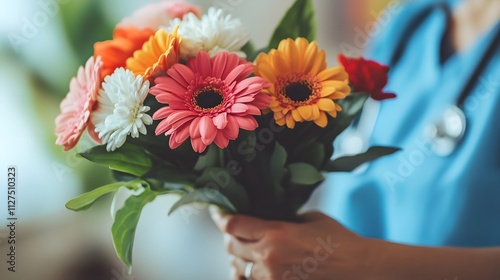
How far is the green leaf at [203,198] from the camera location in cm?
41

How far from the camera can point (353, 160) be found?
0.44m

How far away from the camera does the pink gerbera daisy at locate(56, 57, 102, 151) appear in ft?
1.17

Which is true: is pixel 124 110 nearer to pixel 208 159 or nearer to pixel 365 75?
pixel 208 159

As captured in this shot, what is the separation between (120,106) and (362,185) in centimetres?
38

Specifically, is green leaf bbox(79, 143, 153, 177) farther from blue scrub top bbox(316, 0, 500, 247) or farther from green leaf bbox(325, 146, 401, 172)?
blue scrub top bbox(316, 0, 500, 247)

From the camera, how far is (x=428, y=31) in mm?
650

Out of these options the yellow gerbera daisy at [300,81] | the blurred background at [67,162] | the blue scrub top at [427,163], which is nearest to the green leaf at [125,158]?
the yellow gerbera daisy at [300,81]

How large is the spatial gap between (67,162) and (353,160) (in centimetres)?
40

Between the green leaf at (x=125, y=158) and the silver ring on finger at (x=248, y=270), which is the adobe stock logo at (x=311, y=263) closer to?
the silver ring on finger at (x=248, y=270)

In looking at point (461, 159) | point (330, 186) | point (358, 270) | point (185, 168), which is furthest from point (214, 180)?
point (330, 186)

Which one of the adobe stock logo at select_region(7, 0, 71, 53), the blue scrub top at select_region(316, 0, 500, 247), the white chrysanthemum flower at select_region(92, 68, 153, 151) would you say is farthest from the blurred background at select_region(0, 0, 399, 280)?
the white chrysanthemum flower at select_region(92, 68, 153, 151)

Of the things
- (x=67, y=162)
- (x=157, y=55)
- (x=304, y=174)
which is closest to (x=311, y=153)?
(x=304, y=174)

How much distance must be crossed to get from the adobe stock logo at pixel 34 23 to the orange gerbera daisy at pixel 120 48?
0.98ft

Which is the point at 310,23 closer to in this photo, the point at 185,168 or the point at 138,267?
the point at 185,168
